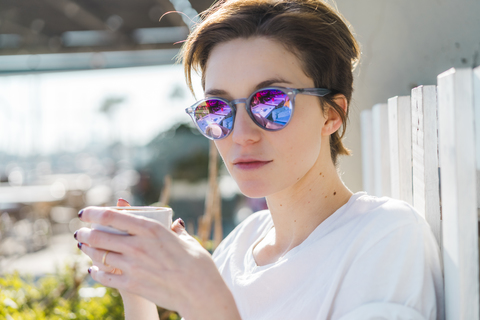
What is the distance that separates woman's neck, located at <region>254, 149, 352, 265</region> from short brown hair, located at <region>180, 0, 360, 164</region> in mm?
203

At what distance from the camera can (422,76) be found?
5.83 ft

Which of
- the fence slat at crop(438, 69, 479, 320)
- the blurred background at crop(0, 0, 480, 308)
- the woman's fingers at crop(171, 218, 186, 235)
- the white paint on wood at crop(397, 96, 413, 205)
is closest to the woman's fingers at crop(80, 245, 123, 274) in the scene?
the woman's fingers at crop(171, 218, 186, 235)

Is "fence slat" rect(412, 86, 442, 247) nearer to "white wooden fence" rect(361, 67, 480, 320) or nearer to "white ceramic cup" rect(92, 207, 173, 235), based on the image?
"white wooden fence" rect(361, 67, 480, 320)

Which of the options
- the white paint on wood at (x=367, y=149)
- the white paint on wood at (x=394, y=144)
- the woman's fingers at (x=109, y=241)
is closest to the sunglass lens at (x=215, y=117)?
the woman's fingers at (x=109, y=241)

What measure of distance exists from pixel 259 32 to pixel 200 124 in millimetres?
366

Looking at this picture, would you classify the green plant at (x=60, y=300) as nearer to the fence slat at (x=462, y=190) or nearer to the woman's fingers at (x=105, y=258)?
the woman's fingers at (x=105, y=258)

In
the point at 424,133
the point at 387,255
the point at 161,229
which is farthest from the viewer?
the point at 424,133

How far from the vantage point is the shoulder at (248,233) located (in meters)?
1.49

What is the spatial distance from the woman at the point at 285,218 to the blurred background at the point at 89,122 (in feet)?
8.62

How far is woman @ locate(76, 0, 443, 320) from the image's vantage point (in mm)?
774

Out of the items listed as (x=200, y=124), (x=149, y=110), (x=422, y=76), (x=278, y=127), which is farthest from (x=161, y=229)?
(x=149, y=110)

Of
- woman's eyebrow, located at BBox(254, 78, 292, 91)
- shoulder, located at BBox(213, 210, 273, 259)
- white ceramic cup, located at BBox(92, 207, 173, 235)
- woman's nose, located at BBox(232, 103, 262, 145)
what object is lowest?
shoulder, located at BBox(213, 210, 273, 259)

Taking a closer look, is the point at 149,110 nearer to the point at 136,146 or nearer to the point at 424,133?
the point at 136,146

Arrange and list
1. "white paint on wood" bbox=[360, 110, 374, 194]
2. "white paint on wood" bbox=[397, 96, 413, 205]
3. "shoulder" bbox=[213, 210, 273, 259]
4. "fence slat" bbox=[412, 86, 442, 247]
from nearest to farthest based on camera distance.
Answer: "fence slat" bbox=[412, 86, 442, 247] → "white paint on wood" bbox=[397, 96, 413, 205] → "shoulder" bbox=[213, 210, 273, 259] → "white paint on wood" bbox=[360, 110, 374, 194]
